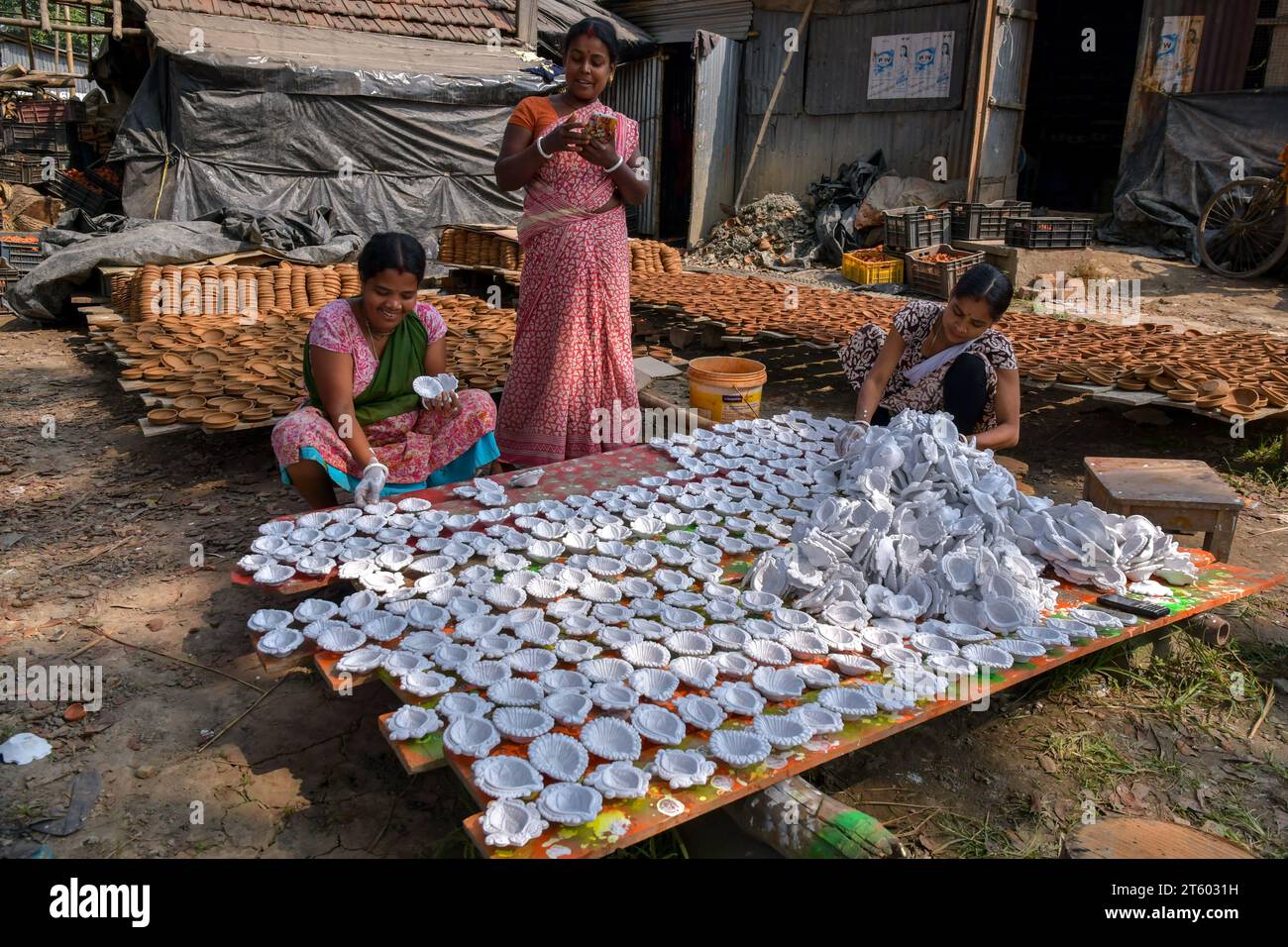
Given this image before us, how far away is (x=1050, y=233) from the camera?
765 centimetres

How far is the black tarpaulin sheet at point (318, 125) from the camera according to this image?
735 cm

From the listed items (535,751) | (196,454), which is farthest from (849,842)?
(196,454)

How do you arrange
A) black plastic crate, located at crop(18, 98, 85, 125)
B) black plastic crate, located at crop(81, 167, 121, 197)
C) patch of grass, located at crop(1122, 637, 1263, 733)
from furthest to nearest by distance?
1. black plastic crate, located at crop(18, 98, 85, 125)
2. black plastic crate, located at crop(81, 167, 121, 197)
3. patch of grass, located at crop(1122, 637, 1263, 733)

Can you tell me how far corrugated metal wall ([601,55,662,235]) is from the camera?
10773 millimetres

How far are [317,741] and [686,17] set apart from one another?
10708 millimetres

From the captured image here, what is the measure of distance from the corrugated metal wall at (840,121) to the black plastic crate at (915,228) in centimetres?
92

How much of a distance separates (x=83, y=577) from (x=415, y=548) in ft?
4.06

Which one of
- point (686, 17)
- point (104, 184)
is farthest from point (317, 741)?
point (686, 17)

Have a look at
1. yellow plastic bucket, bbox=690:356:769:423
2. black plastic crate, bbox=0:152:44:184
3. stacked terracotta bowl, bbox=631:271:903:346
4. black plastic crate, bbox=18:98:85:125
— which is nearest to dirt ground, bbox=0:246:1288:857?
yellow plastic bucket, bbox=690:356:769:423

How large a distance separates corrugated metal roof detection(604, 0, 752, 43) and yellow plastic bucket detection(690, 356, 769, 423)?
26.4ft

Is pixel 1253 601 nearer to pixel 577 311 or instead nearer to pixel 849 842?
pixel 849 842

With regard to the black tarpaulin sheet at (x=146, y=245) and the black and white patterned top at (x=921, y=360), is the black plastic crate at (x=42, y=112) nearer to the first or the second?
the black tarpaulin sheet at (x=146, y=245)

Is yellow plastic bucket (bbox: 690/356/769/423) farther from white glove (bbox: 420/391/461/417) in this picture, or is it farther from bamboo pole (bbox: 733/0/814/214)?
bamboo pole (bbox: 733/0/814/214)

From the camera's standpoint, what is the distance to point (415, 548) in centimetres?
229
